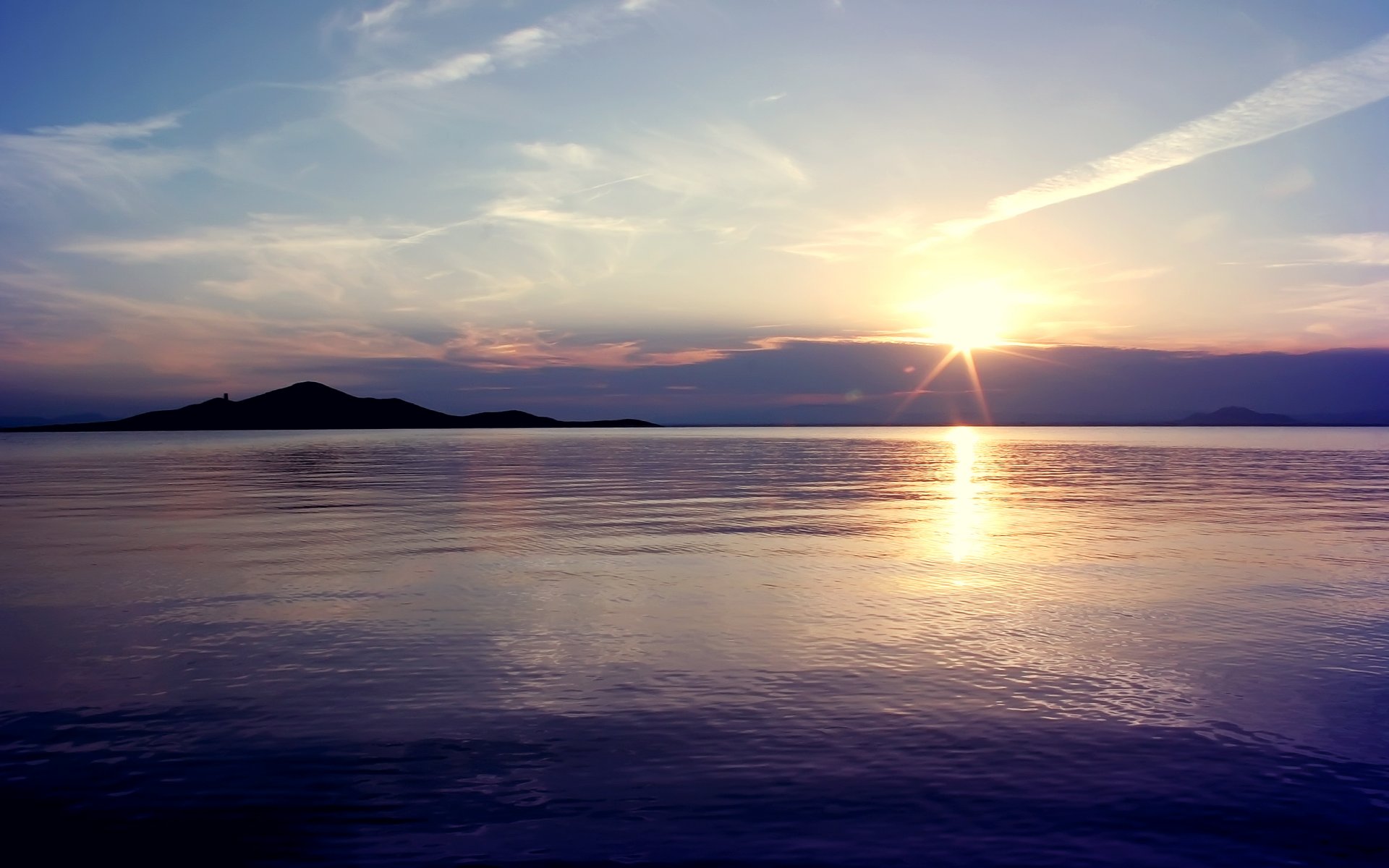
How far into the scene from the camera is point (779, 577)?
21.8 meters

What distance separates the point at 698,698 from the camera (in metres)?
12.5

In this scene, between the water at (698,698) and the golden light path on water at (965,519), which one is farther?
the golden light path on water at (965,519)

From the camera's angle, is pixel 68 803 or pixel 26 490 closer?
pixel 68 803

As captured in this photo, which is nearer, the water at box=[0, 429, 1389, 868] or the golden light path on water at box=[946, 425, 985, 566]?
the water at box=[0, 429, 1389, 868]

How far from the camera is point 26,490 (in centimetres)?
5253

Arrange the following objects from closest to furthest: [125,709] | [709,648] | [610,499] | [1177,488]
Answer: [125,709] < [709,648] < [610,499] < [1177,488]

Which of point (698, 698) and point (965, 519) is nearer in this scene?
point (698, 698)

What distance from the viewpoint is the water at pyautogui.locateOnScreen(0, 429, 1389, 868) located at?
857 centimetres

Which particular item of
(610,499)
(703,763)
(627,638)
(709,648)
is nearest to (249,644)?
(627,638)

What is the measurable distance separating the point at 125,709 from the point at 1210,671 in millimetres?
15422

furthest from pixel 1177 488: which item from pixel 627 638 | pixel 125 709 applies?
pixel 125 709

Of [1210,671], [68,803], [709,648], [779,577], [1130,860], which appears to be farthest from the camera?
[779,577]

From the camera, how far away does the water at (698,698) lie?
337 inches

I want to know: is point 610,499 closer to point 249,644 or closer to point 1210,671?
point 249,644
